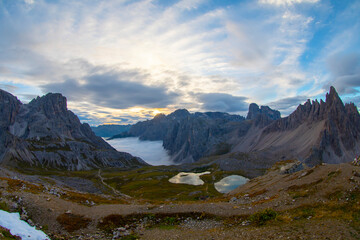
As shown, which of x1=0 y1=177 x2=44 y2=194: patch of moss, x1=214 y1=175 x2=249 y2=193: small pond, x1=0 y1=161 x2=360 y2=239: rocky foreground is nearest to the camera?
x1=0 y1=161 x2=360 y2=239: rocky foreground

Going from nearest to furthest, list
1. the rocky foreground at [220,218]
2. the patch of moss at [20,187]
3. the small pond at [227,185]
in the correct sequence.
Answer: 1. the rocky foreground at [220,218]
2. the patch of moss at [20,187]
3. the small pond at [227,185]

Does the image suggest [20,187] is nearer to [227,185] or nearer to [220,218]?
[220,218]

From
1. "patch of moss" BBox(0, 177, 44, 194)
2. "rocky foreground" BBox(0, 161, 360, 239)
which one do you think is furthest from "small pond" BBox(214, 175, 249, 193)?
"patch of moss" BBox(0, 177, 44, 194)

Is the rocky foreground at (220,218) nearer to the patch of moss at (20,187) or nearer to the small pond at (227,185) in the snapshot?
the patch of moss at (20,187)

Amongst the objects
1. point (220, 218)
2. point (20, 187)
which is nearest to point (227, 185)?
point (220, 218)

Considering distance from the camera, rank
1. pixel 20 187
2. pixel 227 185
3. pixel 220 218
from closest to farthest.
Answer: pixel 220 218 → pixel 20 187 → pixel 227 185

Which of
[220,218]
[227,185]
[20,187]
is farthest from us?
[227,185]

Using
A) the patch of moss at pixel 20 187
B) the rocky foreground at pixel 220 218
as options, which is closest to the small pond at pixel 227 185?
the rocky foreground at pixel 220 218

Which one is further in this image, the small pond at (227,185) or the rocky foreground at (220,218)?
the small pond at (227,185)

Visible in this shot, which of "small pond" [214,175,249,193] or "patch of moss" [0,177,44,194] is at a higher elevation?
"patch of moss" [0,177,44,194]

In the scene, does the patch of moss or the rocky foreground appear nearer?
the rocky foreground

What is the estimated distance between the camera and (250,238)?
2034 cm

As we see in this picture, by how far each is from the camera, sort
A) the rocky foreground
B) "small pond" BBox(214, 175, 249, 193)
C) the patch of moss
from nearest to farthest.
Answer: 1. the rocky foreground
2. the patch of moss
3. "small pond" BBox(214, 175, 249, 193)

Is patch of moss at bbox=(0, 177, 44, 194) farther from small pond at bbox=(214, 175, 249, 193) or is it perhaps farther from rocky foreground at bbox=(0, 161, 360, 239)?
small pond at bbox=(214, 175, 249, 193)
